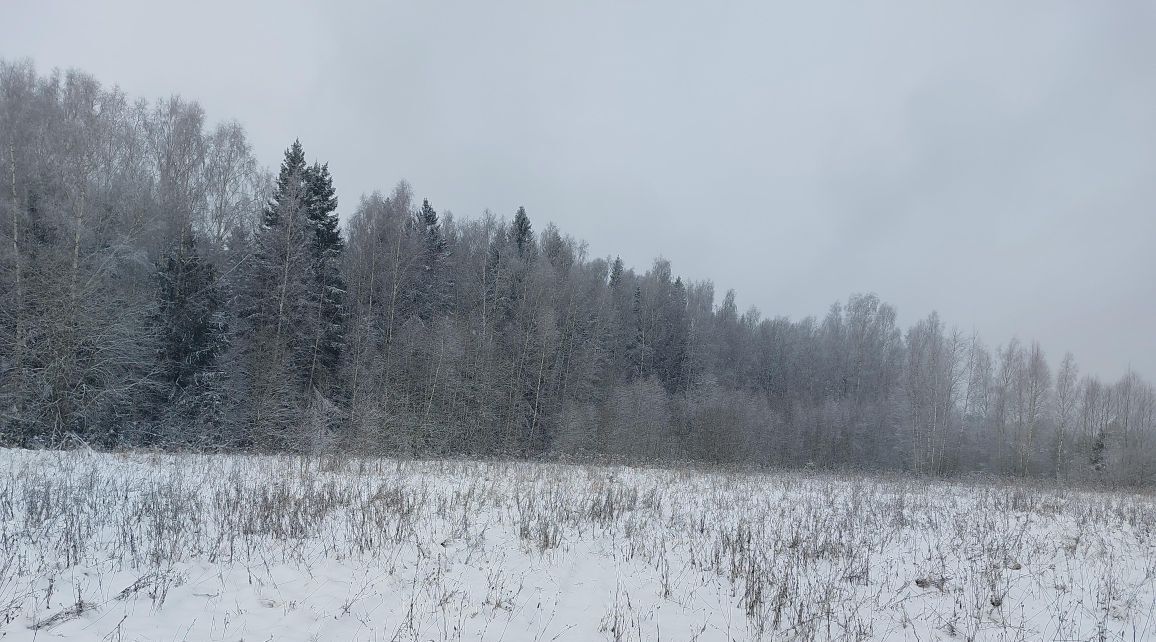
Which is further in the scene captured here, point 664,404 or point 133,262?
point 664,404

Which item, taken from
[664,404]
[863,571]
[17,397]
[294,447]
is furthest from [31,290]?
[664,404]

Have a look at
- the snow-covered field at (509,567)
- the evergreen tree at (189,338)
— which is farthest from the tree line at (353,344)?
the snow-covered field at (509,567)

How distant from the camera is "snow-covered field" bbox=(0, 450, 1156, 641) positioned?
16.4ft

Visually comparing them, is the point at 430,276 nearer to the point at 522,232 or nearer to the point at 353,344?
the point at 353,344

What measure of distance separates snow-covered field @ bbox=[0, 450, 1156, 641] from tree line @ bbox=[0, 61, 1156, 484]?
6720mm

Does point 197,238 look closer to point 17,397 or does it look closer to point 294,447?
point 17,397

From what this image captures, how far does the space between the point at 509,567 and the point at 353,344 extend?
26358mm

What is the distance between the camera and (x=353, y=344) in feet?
99.6

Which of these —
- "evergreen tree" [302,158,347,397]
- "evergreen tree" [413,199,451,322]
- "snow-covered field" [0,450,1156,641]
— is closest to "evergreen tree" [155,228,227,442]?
"evergreen tree" [302,158,347,397]

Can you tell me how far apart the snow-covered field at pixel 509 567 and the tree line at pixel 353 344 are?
22.0 ft

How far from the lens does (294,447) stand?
14.6 m

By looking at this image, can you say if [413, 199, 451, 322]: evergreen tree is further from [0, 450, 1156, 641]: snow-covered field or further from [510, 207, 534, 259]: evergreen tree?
[0, 450, 1156, 641]: snow-covered field

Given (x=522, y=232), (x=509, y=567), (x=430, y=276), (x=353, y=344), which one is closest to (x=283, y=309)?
(x=353, y=344)

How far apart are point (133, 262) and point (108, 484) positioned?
20.5 meters
